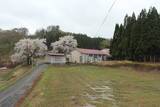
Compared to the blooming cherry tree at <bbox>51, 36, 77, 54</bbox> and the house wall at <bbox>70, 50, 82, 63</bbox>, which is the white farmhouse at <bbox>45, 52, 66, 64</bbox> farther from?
the house wall at <bbox>70, 50, 82, 63</bbox>

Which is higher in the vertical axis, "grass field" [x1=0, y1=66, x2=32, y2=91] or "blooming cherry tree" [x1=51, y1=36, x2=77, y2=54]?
"blooming cherry tree" [x1=51, y1=36, x2=77, y2=54]

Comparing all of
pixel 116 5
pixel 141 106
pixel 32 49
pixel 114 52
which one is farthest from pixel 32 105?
pixel 114 52

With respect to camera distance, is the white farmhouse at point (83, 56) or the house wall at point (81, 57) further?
the house wall at point (81, 57)

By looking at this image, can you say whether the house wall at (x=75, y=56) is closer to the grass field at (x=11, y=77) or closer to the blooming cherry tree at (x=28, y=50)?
the blooming cherry tree at (x=28, y=50)

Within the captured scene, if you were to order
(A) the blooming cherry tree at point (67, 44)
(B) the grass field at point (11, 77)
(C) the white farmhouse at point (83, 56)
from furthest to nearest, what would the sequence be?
1. (A) the blooming cherry tree at point (67, 44)
2. (C) the white farmhouse at point (83, 56)
3. (B) the grass field at point (11, 77)

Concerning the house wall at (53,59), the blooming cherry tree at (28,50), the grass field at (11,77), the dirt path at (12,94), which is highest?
the blooming cherry tree at (28,50)

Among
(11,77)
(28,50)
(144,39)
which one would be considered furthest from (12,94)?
(28,50)

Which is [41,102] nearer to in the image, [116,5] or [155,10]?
[116,5]

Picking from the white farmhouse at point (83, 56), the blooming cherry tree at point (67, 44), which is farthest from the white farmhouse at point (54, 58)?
the white farmhouse at point (83, 56)

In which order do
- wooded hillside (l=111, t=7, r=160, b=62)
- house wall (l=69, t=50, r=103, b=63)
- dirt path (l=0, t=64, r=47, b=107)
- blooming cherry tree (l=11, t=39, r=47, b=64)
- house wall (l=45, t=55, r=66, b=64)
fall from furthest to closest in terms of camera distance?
house wall (l=69, t=50, r=103, b=63), house wall (l=45, t=55, r=66, b=64), blooming cherry tree (l=11, t=39, r=47, b=64), wooded hillside (l=111, t=7, r=160, b=62), dirt path (l=0, t=64, r=47, b=107)

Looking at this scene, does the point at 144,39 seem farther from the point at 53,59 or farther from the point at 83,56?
the point at 53,59

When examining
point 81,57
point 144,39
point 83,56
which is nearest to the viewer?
point 144,39

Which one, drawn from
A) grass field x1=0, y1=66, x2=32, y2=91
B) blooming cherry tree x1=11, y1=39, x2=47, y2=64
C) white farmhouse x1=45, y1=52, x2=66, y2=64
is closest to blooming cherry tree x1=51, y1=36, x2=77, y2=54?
white farmhouse x1=45, y1=52, x2=66, y2=64

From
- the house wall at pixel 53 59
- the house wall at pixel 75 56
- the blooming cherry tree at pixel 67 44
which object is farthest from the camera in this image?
the blooming cherry tree at pixel 67 44
